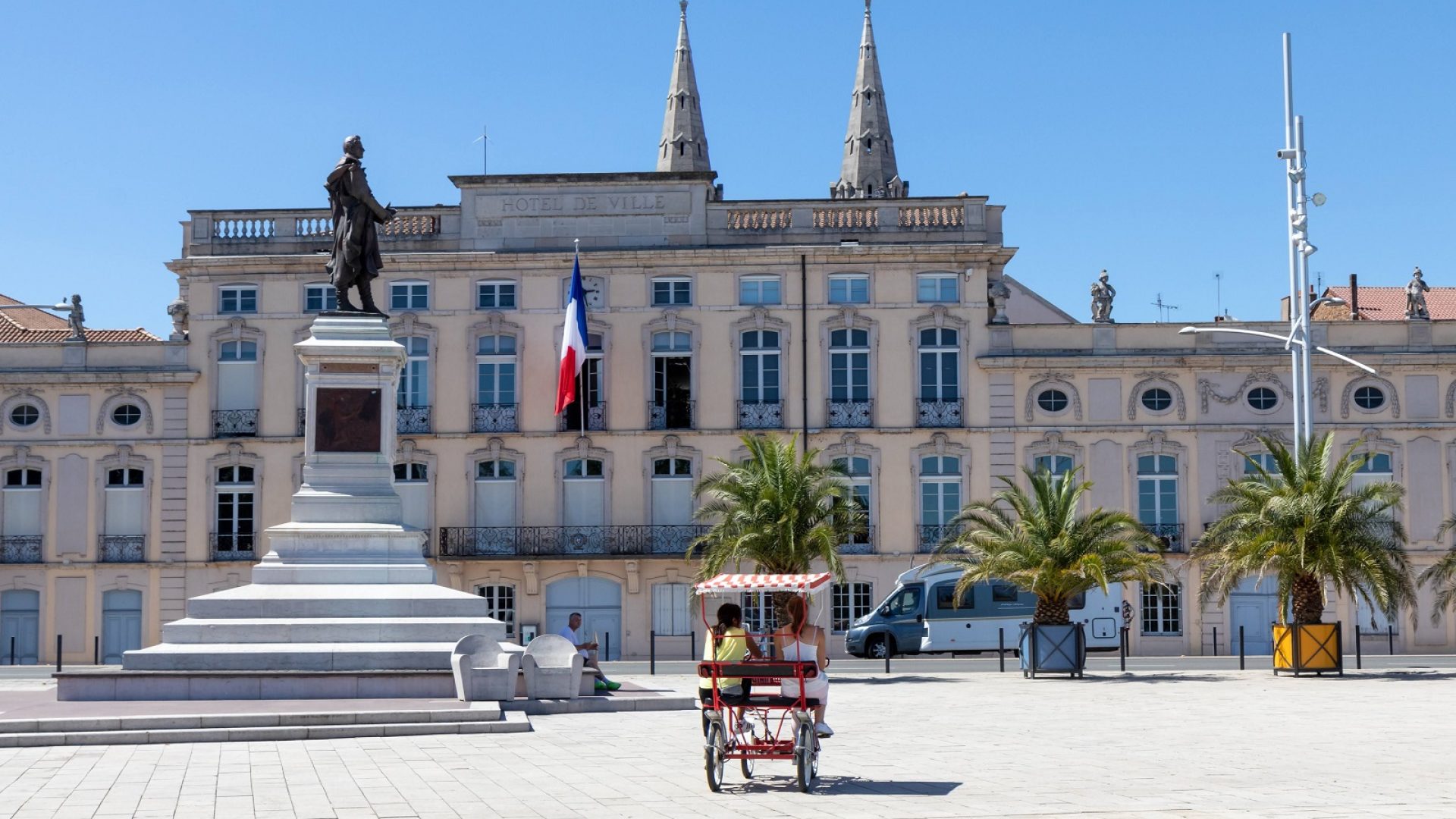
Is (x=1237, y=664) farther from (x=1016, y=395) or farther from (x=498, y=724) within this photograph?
(x=498, y=724)

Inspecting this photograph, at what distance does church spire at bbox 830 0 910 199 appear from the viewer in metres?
84.6

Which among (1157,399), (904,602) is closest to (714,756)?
(904,602)

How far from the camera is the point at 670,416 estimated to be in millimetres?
49781

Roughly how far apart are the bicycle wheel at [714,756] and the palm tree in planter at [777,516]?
20.3m

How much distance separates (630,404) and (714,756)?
A: 35.1 metres

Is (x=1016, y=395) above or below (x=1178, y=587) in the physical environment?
above

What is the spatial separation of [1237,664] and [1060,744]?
22.0 m

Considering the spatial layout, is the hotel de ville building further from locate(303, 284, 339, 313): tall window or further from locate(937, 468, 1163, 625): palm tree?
locate(937, 468, 1163, 625): palm tree

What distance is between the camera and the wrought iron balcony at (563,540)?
161 feet

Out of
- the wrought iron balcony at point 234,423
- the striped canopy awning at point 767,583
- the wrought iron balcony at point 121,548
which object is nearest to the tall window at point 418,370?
the wrought iron balcony at point 234,423

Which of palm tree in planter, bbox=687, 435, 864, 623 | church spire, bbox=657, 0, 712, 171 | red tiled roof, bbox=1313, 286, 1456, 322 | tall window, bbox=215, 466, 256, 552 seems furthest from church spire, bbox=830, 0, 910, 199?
palm tree in planter, bbox=687, 435, 864, 623

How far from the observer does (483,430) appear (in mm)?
49625

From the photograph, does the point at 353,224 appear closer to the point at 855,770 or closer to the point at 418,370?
the point at 855,770

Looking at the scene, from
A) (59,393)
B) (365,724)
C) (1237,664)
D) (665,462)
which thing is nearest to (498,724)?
(365,724)
